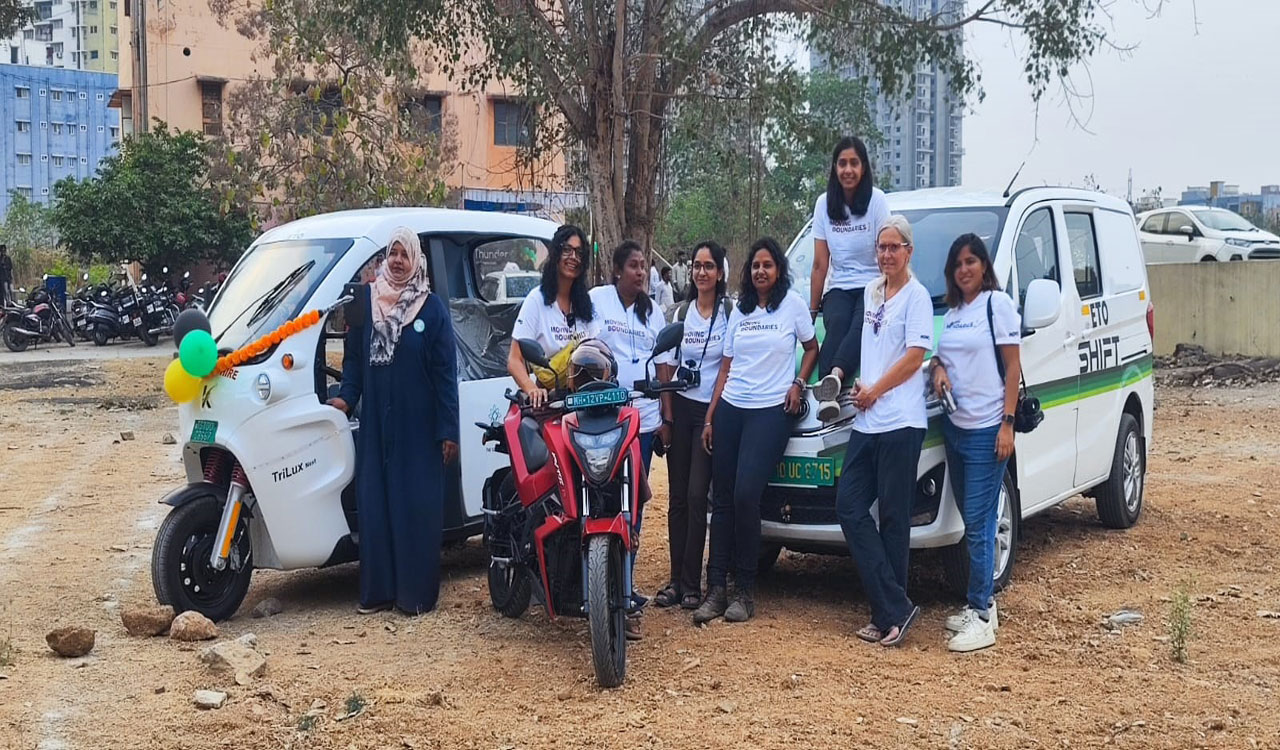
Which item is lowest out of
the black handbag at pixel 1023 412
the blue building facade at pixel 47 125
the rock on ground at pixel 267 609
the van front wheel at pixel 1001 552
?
the rock on ground at pixel 267 609

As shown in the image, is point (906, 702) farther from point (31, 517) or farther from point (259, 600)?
point (31, 517)

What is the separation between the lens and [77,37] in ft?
336

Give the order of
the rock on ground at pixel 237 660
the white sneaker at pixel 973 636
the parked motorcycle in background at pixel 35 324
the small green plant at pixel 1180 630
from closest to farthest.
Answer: the rock on ground at pixel 237 660 < the small green plant at pixel 1180 630 < the white sneaker at pixel 973 636 < the parked motorcycle in background at pixel 35 324

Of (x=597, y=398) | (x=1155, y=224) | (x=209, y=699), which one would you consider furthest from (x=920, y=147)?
(x=209, y=699)

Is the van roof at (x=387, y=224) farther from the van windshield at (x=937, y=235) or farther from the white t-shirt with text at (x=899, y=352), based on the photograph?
the white t-shirt with text at (x=899, y=352)

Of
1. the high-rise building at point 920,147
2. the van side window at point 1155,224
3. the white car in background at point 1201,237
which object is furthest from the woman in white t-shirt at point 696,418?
the high-rise building at point 920,147

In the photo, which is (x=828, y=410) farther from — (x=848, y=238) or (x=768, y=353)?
(x=848, y=238)

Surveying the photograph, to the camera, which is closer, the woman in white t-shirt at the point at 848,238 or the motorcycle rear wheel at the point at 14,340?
the woman in white t-shirt at the point at 848,238

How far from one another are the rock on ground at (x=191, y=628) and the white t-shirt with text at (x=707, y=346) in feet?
8.03

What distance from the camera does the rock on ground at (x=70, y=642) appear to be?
570cm

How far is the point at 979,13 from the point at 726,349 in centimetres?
1073

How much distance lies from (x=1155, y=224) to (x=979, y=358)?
2036 centimetres

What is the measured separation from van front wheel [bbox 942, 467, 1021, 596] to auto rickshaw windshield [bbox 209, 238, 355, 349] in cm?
334

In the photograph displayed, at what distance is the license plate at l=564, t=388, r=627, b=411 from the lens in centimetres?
554
